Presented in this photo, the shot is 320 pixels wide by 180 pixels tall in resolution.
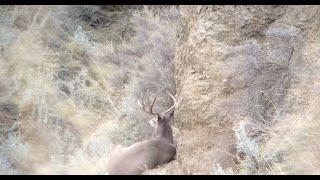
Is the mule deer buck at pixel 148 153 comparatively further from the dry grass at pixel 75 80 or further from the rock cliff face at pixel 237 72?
the rock cliff face at pixel 237 72

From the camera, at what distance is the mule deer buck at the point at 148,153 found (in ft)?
24.9

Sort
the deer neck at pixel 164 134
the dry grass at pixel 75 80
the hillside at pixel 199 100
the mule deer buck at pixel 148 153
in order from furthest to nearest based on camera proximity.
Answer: the dry grass at pixel 75 80 < the deer neck at pixel 164 134 < the mule deer buck at pixel 148 153 < the hillside at pixel 199 100

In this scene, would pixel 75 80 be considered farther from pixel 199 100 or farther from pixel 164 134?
pixel 199 100

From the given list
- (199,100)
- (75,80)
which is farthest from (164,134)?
(75,80)

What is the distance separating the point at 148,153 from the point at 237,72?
1.49 metres

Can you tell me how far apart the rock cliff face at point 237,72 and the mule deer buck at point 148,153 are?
1.28 ft

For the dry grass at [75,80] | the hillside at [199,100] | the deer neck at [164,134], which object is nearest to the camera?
the hillside at [199,100]

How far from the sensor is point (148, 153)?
26.4ft

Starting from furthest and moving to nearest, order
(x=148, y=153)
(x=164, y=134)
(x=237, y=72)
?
(x=164, y=134), (x=148, y=153), (x=237, y=72)

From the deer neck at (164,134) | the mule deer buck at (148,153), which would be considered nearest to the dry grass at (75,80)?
the mule deer buck at (148,153)

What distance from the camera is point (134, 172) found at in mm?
7527

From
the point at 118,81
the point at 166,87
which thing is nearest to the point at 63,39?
the point at 118,81

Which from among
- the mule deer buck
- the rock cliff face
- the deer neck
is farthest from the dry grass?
the rock cliff face

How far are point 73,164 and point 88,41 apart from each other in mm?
5543
